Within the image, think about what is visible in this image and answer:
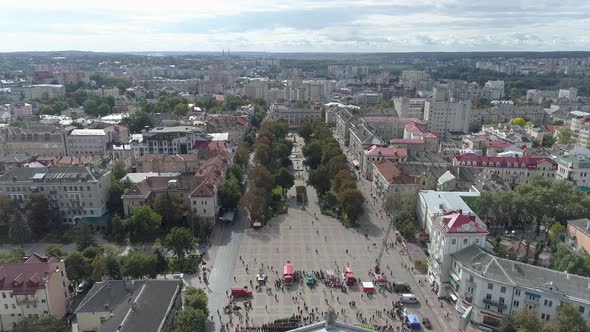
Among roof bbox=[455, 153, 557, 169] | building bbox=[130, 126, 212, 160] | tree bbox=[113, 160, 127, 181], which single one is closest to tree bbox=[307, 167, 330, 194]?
roof bbox=[455, 153, 557, 169]

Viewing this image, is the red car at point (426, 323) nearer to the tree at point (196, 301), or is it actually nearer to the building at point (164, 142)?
the tree at point (196, 301)

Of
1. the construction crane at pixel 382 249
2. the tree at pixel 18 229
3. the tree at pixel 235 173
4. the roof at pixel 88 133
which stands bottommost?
the construction crane at pixel 382 249

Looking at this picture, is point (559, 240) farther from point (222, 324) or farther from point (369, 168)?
point (222, 324)

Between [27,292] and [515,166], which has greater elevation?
[515,166]

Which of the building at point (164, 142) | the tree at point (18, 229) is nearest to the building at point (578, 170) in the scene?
the building at point (164, 142)

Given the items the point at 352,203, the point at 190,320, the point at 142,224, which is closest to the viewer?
the point at 190,320

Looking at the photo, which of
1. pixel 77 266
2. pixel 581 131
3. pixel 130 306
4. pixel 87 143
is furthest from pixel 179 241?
pixel 581 131

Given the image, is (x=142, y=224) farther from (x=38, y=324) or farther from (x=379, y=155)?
(x=379, y=155)
